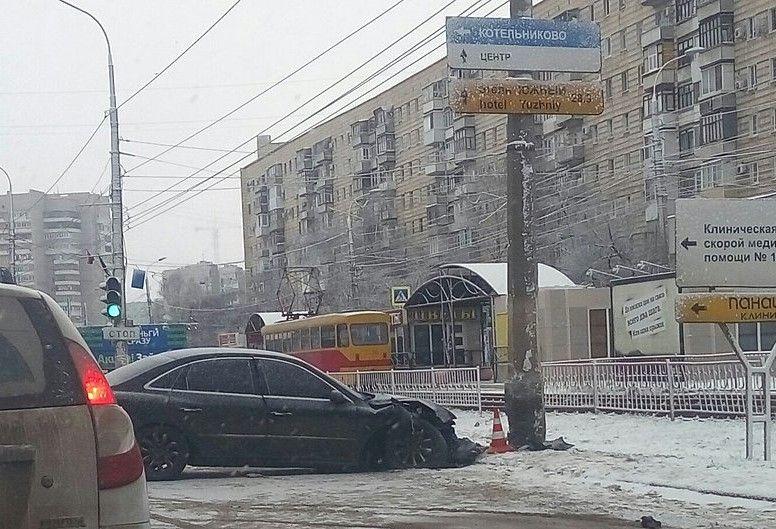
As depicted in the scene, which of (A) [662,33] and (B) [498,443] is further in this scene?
(A) [662,33]

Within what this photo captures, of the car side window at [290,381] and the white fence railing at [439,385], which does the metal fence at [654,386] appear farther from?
the car side window at [290,381]

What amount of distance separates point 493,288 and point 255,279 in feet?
155

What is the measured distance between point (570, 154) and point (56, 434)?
53.9 m

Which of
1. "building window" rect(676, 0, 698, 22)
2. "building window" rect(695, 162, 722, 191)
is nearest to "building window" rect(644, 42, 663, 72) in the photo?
"building window" rect(676, 0, 698, 22)

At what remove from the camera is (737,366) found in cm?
1717

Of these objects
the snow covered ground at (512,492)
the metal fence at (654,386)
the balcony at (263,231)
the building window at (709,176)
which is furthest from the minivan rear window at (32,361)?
the balcony at (263,231)

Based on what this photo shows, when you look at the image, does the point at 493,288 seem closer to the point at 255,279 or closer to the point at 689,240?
the point at 689,240

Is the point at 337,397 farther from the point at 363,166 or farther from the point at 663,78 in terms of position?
the point at 363,166

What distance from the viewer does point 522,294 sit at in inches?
563

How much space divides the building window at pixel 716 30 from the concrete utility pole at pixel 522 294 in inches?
1451

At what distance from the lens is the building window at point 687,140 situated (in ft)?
166

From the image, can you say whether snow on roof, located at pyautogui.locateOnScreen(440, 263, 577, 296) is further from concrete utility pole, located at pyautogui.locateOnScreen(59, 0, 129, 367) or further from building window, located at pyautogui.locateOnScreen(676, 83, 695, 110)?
building window, located at pyautogui.locateOnScreen(676, 83, 695, 110)

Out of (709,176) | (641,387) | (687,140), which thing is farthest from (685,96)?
(641,387)

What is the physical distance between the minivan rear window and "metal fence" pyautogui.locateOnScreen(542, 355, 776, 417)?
13169mm
